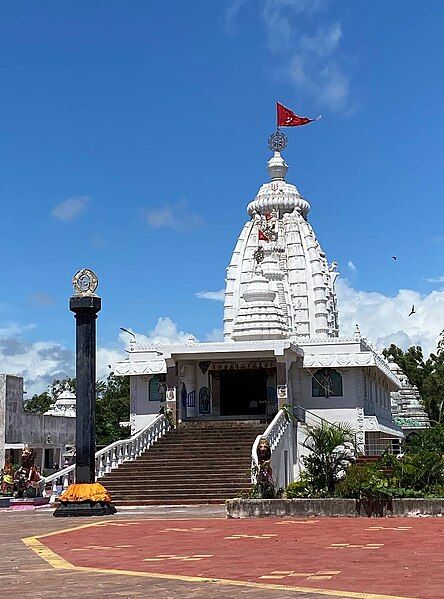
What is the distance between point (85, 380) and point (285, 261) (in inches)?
1314

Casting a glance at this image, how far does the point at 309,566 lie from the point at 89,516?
10933 millimetres

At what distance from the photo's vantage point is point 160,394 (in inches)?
1359

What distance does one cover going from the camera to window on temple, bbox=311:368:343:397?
34.1 meters

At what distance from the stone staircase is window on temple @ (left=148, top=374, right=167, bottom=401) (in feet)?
10.1

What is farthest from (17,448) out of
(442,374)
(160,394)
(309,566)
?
(442,374)

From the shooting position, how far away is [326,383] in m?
34.1

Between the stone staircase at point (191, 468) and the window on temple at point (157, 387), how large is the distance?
3.09 m

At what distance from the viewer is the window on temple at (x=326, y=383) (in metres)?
34.1

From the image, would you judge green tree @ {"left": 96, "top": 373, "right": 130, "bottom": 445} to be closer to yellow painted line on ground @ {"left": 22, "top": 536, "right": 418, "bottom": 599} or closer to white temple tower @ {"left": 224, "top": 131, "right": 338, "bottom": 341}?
white temple tower @ {"left": 224, "top": 131, "right": 338, "bottom": 341}

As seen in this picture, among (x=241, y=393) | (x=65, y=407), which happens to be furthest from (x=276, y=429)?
(x=65, y=407)

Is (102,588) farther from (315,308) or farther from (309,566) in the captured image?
(315,308)

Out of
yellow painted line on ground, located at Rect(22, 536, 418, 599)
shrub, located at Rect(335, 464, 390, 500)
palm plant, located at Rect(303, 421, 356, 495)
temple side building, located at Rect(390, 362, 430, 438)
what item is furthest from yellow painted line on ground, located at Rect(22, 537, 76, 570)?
temple side building, located at Rect(390, 362, 430, 438)

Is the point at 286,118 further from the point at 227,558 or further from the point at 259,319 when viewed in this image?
the point at 227,558

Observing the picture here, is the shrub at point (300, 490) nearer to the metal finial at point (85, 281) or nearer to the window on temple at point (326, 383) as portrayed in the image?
the metal finial at point (85, 281)
